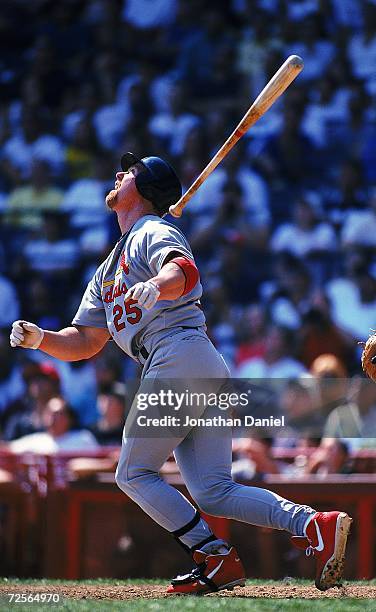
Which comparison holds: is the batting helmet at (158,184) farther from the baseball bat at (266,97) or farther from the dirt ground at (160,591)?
the dirt ground at (160,591)

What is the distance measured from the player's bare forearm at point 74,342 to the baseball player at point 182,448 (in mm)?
44

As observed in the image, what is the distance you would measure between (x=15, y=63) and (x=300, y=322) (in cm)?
551

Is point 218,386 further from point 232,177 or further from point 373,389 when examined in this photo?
point 232,177

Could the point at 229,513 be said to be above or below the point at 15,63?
below

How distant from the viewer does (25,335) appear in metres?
4.01

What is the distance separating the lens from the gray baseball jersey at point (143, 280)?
12.5ft

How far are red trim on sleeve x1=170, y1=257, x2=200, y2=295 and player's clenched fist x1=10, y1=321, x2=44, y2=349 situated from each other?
2.15 ft

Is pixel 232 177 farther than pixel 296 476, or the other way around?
pixel 232 177

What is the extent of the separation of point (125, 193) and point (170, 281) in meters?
0.72

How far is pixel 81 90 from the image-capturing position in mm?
11203

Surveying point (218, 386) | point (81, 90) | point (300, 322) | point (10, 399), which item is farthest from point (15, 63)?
point (218, 386)

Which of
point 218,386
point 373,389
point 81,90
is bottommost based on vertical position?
point 218,386

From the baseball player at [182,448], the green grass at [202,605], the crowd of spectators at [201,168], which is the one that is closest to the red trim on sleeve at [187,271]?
the baseball player at [182,448]

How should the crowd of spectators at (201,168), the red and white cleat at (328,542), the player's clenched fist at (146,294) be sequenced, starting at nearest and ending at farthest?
1. the player's clenched fist at (146,294)
2. the red and white cleat at (328,542)
3. the crowd of spectators at (201,168)
